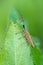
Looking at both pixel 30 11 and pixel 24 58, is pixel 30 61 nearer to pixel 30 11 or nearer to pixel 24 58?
pixel 24 58

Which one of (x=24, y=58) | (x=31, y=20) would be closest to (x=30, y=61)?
(x=24, y=58)

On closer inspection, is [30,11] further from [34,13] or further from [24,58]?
[24,58]

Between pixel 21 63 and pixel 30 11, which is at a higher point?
pixel 30 11

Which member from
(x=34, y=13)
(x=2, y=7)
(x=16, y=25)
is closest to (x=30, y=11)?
(x=34, y=13)

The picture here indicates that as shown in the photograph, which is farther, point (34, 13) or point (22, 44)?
point (34, 13)

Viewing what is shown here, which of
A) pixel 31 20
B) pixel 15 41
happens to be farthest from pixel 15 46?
pixel 31 20

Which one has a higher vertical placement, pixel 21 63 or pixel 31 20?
pixel 31 20

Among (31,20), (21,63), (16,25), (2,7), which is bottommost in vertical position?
(21,63)

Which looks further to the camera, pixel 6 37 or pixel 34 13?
pixel 34 13

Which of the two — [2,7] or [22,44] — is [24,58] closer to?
[22,44]
